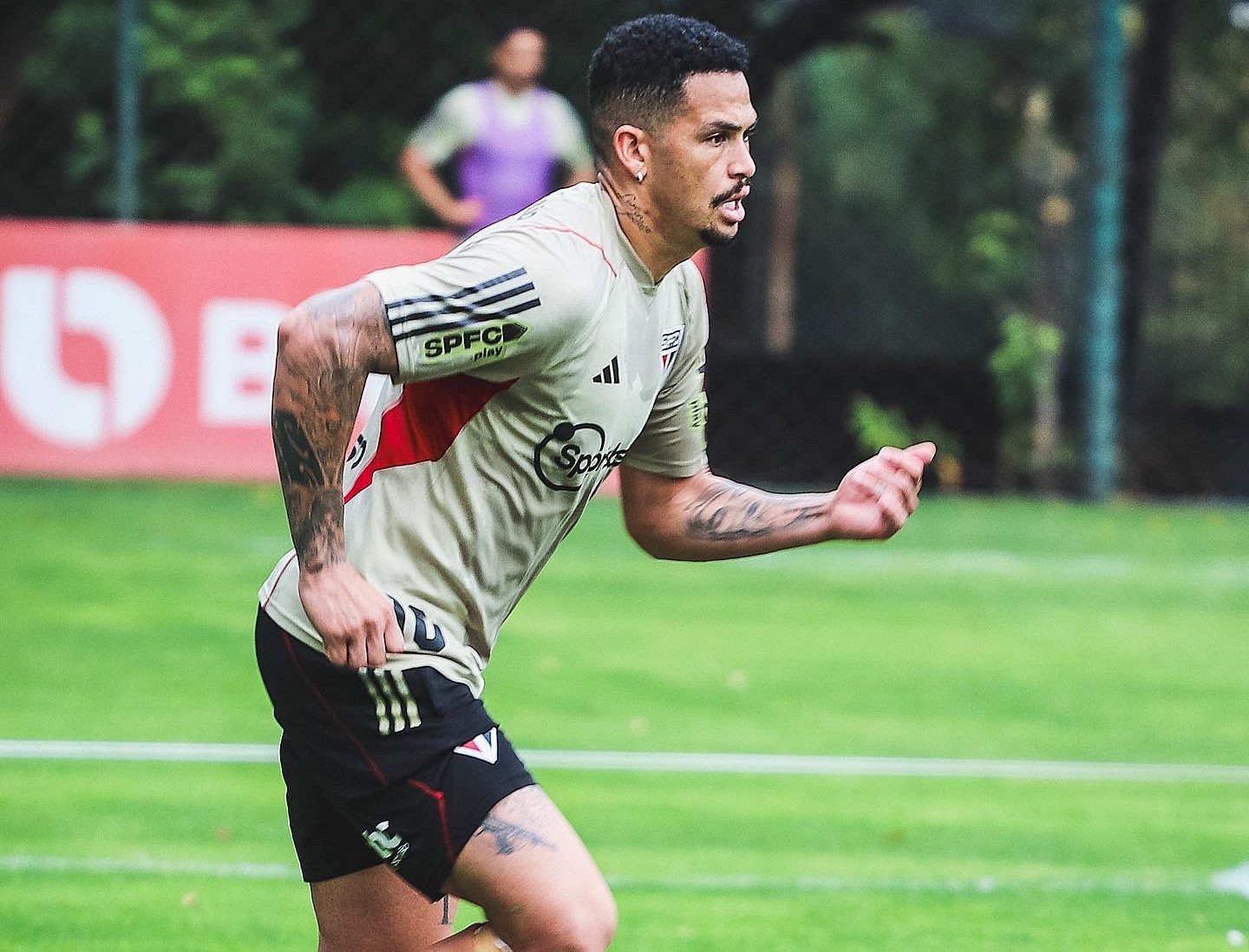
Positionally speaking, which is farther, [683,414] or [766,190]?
[766,190]

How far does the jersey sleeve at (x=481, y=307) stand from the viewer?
3191 millimetres

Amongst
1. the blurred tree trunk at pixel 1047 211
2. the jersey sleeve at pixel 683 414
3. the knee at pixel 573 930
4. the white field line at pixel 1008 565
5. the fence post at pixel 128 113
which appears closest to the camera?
the knee at pixel 573 930

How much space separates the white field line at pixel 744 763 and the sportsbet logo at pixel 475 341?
359 cm

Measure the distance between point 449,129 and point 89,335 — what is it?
2.47m

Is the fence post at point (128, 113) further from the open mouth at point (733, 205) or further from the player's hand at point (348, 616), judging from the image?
the player's hand at point (348, 616)

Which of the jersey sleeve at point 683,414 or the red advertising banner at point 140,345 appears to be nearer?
the jersey sleeve at point 683,414

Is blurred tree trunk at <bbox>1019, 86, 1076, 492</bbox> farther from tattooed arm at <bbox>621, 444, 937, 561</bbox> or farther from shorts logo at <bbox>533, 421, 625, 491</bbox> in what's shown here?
shorts logo at <bbox>533, 421, 625, 491</bbox>

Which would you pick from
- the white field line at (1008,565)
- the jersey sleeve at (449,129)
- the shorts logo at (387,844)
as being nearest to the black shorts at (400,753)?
the shorts logo at (387,844)

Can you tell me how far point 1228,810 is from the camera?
644 cm

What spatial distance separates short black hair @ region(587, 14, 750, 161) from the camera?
11.4ft

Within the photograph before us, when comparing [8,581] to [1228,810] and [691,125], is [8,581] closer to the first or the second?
[1228,810]

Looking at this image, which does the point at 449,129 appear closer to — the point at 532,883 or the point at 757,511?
the point at 757,511

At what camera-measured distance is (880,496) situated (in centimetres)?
357

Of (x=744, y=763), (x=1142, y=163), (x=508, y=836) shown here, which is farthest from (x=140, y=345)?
(x=508, y=836)
